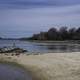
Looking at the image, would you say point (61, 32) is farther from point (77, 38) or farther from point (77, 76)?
point (77, 76)

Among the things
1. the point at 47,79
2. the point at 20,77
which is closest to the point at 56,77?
the point at 47,79

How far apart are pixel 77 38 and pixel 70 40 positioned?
3.49 meters

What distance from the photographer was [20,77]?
743 inches

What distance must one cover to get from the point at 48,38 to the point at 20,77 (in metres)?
92.2

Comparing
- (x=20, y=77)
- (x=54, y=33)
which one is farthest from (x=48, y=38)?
(x=20, y=77)

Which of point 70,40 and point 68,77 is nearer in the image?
point 68,77

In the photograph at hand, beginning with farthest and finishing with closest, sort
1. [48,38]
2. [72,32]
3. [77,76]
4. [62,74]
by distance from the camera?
[48,38] → [72,32] → [62,74] → [77,76]

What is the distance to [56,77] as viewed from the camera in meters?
17.2

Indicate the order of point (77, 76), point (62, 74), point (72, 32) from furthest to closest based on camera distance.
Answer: point (72, 32)
point (62, 74)
point (77, 76)

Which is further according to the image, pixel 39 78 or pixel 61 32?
pixel 61 32

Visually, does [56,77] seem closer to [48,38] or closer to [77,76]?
[77,76]

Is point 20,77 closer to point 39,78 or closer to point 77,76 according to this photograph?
point 39,78

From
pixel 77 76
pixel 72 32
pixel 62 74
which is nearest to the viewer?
pixel 77 76

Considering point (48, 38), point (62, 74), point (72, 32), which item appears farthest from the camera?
point (48, 38)
